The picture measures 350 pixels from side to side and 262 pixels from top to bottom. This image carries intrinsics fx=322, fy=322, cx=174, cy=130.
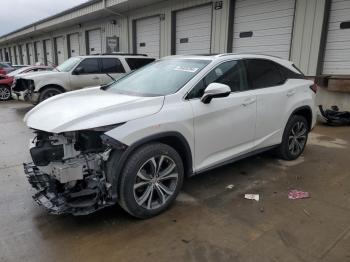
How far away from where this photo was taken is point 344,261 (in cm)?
271

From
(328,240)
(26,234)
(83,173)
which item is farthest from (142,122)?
(328,240)

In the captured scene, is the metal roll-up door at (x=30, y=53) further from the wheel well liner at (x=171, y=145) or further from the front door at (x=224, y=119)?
the wheel well liner at (x=171, y=145)

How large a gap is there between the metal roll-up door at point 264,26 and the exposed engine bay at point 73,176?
7.63m

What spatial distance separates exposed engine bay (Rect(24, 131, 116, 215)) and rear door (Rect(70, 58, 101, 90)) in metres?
7.88

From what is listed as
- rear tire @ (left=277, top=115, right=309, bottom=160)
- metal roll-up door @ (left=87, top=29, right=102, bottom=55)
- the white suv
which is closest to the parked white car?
the white suv

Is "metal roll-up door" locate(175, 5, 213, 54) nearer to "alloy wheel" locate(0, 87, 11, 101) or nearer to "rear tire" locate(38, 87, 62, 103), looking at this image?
"rear tire" locate(38, 87, 62, 103)

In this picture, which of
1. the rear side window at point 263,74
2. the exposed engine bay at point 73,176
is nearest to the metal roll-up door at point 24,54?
the rear side window at point 263,74

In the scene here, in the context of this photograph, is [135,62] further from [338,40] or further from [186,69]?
[186,69]

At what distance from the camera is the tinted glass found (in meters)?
10.6

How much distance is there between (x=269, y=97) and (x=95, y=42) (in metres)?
16.8

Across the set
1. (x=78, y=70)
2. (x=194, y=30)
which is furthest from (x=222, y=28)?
(x=78, y=70)

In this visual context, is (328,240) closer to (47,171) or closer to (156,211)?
(156,211)

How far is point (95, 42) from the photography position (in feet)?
63.4

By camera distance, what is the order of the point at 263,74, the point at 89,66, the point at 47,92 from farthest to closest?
1. the point at 89,66
2. the point at 47,92
3. the point at 263,74
